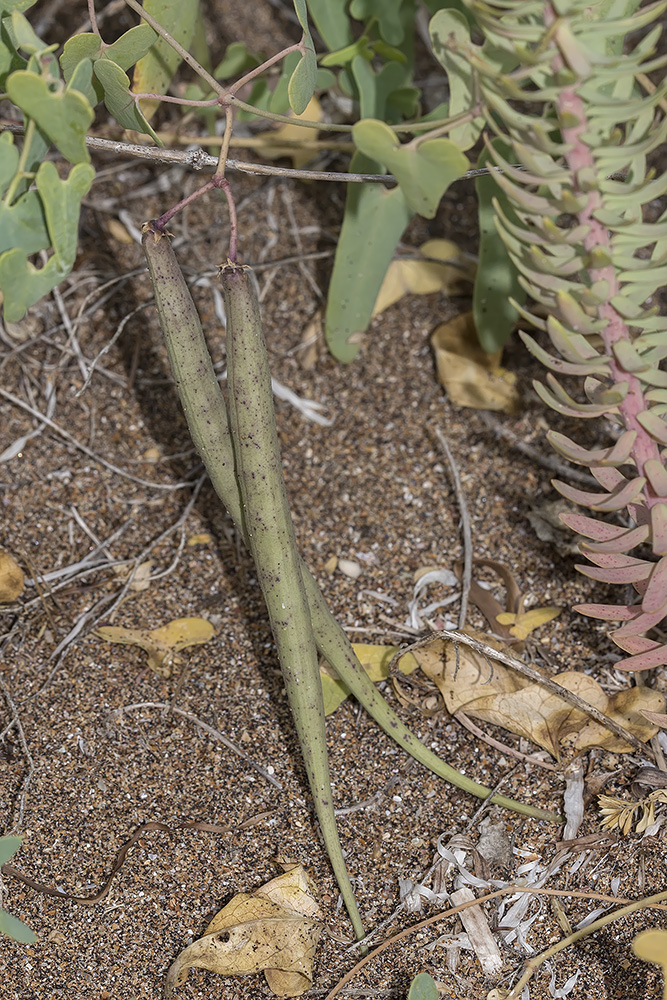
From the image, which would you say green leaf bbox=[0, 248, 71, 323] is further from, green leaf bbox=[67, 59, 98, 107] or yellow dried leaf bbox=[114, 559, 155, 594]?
yellow dried leaf bbox=[114, 559, 155, 594]

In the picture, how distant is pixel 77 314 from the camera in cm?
151

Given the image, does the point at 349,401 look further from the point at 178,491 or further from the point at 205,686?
the point at 205,686

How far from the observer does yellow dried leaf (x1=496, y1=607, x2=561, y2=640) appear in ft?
3.83

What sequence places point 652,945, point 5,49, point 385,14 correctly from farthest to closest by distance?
point 385,14 → point 5,49 → point 652,945

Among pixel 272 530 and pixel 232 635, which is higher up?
pixel 272 530

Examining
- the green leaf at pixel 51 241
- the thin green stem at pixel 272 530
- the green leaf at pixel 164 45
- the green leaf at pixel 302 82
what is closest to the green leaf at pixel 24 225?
the green leaf at pixel 51 241

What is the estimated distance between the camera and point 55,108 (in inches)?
28.8

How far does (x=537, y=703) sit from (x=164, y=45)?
86 cm

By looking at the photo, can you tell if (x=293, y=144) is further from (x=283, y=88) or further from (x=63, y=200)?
(x=63, y=200)

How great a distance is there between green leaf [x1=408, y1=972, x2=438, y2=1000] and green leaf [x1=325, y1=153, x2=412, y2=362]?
83cm

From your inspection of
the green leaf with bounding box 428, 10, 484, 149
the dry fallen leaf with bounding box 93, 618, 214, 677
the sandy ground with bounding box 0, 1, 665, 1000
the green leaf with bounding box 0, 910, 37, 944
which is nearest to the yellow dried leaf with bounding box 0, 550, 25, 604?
the sandy ground with bounding box 0, 1, 665, 1000

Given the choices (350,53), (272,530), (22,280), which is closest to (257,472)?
(272,530)

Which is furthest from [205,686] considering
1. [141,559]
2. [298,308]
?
[298,308]

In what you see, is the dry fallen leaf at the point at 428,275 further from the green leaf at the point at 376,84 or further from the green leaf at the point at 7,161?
the green leaf at the point at 7,161
